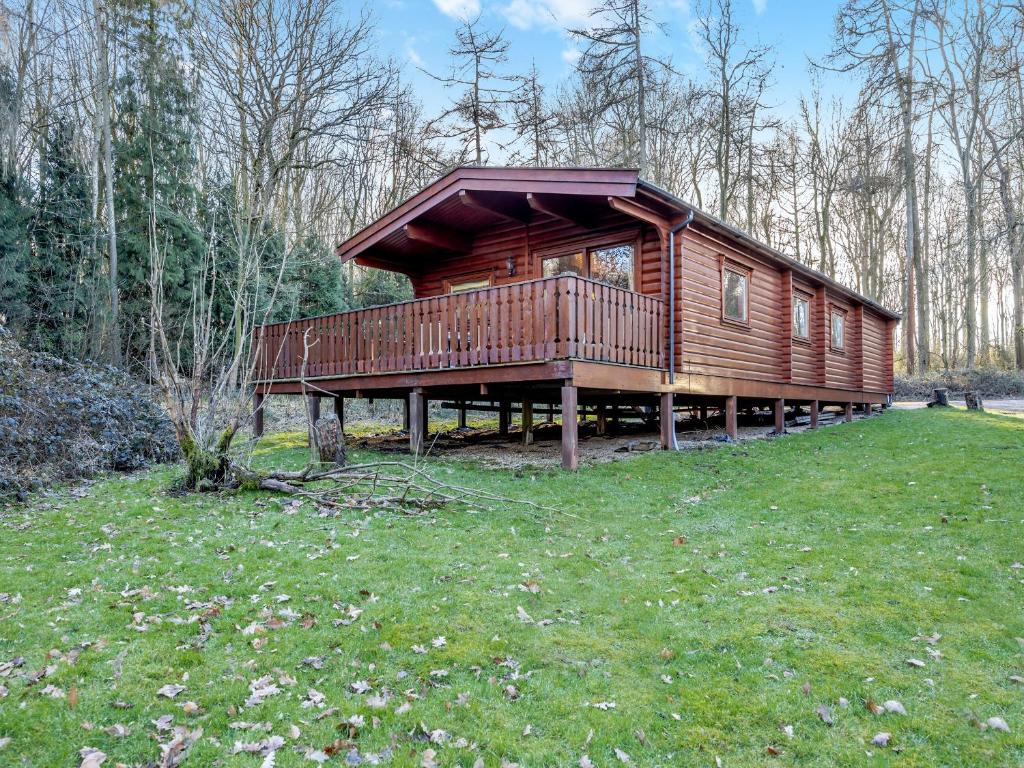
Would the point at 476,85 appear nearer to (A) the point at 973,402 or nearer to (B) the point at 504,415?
(B) the point at 504,415

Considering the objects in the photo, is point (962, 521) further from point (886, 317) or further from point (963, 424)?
point (886, 317)

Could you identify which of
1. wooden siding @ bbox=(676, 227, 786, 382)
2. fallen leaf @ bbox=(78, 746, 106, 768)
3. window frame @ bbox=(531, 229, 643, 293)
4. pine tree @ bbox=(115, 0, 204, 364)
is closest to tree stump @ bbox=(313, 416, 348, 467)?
window frame @ bbox=(531, 229, 643, 293)

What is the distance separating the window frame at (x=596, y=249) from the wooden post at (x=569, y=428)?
2943mm

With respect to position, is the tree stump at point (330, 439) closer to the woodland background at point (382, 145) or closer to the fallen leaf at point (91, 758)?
the woodland background at point (382, 145)

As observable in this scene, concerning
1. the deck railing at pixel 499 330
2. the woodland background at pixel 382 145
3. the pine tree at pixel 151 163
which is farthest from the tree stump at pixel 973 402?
the pine tree at pixel 151 163

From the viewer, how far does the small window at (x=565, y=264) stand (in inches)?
459

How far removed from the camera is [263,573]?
4418 mm

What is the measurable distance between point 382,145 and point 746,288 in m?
15.9

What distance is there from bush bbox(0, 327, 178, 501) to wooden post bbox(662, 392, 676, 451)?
838cm

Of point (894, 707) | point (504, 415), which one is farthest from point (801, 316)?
point (894, 707)

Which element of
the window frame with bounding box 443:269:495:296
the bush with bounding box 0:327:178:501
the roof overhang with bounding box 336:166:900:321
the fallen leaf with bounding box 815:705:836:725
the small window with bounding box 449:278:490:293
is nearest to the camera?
the fallen leaf with bounding box 815:705:836:725

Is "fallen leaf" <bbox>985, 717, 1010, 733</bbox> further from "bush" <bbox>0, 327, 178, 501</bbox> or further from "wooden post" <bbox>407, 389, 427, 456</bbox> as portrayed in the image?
"bush" <bbox>0, 327, 178, 501</bbox>

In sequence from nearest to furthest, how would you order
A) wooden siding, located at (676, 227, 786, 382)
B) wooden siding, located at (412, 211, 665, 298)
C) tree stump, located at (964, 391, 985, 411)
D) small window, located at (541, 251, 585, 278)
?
wooden siding, located at (676, 227, 786, 382) → wooden siding, located at (412, 211, 665, 298) → small window, located at (541, 251, 585, 278) → tree stump, located at (964, 391, 985, 411)

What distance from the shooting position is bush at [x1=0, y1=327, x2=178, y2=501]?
7762 millimetres
